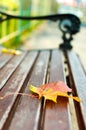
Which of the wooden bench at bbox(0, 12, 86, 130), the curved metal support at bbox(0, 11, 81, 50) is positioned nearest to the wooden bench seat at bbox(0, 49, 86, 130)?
the wooden bench at bbox(0, 12, 86, 130)

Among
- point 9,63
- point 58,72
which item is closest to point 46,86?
point 58,72

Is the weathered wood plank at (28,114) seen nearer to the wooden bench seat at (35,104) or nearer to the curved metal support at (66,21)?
the wooden bench seat at (35,104)

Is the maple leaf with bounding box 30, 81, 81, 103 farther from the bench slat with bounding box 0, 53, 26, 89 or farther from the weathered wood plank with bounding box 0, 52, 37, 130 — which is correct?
the bench slat with bounding box 0, 53, 26, 89

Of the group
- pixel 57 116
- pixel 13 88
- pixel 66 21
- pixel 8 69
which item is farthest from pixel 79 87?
pixel 66 21

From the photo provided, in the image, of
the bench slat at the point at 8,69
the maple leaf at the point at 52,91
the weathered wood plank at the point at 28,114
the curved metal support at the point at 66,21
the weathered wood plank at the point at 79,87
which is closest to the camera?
the weathered wood plank at the point at 28,114

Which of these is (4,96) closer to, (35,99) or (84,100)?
(35,99)

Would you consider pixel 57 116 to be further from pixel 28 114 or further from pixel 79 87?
pixel 79 87

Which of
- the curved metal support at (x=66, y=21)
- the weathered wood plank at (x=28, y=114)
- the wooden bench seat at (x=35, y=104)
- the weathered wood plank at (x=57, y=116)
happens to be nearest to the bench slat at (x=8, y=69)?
the wooden bench seat at (x=35, y=104)
